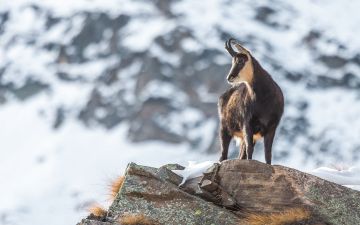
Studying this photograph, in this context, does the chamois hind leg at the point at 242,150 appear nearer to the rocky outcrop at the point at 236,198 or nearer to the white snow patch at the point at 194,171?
the white snow patch at the point at 194,171

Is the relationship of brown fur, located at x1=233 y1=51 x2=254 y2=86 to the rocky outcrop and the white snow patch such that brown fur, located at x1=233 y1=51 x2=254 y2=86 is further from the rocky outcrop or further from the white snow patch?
the rocky outcrop

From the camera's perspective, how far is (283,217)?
13414mm

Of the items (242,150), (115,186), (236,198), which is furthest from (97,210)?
(242,150)

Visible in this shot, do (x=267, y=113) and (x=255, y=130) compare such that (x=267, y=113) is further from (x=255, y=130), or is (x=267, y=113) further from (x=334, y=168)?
(x=334, y=168)

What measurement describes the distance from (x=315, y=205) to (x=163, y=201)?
267 cm

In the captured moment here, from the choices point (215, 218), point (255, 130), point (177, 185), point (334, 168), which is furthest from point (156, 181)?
point (334, 168)

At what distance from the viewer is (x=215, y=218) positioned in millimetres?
14000

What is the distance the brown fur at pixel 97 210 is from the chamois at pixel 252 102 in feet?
10.6

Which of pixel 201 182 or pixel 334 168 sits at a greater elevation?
pixel 334 168

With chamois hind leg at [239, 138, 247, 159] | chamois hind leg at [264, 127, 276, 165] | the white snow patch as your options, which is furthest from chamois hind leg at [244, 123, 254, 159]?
the white snow patch

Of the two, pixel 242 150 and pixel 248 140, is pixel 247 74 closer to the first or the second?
pixel 248 140

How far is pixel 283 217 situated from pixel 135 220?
249 centimetres

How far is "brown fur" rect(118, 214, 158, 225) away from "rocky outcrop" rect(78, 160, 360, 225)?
59 mm

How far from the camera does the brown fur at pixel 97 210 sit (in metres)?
14.7
